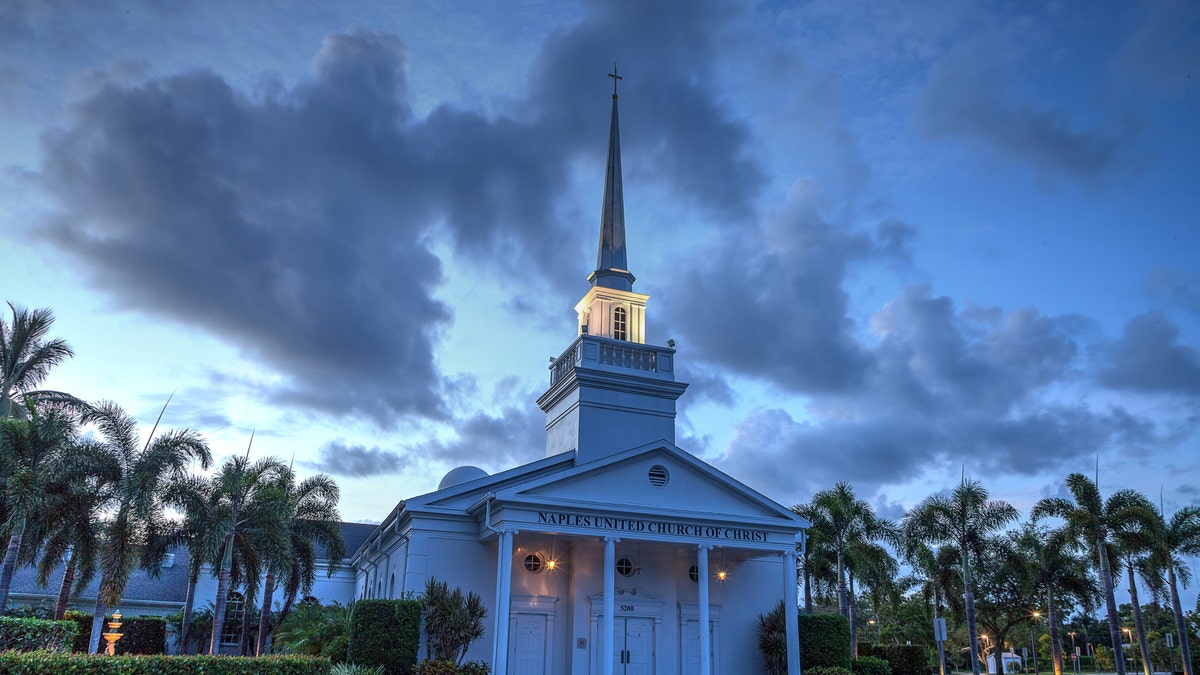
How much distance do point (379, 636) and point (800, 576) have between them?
21017mm

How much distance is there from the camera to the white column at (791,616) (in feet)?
88.2

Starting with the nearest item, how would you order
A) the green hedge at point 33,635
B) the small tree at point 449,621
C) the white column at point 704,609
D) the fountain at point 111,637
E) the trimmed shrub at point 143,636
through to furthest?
the green hedge at point 33,635
the fountain at point 111,637
the small tree at point 449,621
the white column at point 704,609
the trimmed shrub at point 143,636

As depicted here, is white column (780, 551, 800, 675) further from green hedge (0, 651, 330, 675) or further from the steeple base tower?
green hedge (0, 651, 330, 675)

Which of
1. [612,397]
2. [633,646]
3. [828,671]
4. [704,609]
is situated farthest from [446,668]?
[828,671]

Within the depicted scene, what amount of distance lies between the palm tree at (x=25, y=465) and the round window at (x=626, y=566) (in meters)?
17.7

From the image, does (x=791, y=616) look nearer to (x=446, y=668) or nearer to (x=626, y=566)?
(x=626, y=566)

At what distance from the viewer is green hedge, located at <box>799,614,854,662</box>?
2775 cm

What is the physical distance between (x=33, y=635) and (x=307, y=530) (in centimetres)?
1429

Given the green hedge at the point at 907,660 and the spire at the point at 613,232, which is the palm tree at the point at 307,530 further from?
the green hedge at the point at 907,660

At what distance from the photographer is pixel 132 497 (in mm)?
25359

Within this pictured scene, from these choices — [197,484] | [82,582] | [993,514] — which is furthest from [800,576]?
[82,582]

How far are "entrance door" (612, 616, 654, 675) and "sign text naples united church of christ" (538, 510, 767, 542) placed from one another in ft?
12.0

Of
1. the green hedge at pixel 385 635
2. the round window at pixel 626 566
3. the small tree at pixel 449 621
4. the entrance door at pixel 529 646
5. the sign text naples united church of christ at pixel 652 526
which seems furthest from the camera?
the round window at pixel 626 566

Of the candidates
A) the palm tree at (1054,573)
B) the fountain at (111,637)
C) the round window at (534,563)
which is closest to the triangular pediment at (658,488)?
the round window at (534,563)
